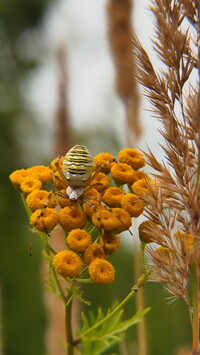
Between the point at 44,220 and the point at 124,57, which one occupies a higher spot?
the point at 124,57

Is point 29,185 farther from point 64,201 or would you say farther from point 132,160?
point 132,160

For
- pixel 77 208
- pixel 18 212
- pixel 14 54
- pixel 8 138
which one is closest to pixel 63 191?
pixel 77 208

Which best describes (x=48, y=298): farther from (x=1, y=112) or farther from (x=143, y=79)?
(x=1, y=112)

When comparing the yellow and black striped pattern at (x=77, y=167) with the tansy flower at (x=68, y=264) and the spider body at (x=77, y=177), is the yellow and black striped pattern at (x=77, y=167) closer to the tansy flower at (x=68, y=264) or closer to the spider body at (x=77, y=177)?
the spider body at (x=77, y=177)

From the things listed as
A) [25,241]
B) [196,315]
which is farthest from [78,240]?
[25,241]

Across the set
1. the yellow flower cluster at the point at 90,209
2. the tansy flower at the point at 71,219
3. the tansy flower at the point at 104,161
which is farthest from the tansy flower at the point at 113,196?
the tansy flower at the point at 104,161

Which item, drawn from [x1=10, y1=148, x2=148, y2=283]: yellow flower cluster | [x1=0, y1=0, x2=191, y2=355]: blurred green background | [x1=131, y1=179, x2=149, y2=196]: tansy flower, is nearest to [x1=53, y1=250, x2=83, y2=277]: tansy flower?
[x1=10, y1=148, x2=148, y2=283]: yellow flower cluster

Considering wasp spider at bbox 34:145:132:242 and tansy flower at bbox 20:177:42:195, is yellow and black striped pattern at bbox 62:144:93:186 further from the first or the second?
tansy flower at bbox 20:177:42:195
